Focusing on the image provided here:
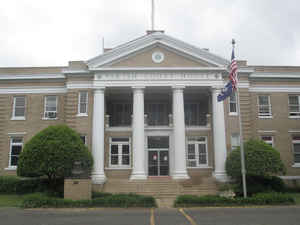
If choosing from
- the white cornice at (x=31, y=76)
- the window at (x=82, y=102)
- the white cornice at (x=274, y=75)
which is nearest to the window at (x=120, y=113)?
the window at (x=82, y=102)

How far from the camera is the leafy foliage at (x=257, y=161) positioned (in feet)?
72.0

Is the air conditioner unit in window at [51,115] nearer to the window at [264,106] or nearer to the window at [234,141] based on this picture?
the window at [234,141]

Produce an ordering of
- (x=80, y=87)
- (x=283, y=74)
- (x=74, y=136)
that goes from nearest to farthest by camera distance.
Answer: (x=74, y=136) < (x=80, y=87) < (x=283, y=74)

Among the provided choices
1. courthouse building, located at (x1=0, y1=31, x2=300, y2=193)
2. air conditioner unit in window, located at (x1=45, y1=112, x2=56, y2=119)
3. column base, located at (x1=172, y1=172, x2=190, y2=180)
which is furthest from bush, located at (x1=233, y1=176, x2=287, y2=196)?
air conditioner unit in window, located at (x1=45, y1=112, x2=56, y2=119)

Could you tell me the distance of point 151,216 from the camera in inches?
568

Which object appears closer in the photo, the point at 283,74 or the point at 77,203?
the point at 77,203

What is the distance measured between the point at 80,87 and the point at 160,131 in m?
8.11

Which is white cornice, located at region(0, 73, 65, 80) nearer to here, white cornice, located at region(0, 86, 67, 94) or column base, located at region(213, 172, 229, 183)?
white cornice, located at region(0, 86, 67, 94)

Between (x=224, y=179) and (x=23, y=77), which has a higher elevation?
(x=23, y=77)

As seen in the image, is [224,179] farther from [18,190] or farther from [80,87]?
[18,190]

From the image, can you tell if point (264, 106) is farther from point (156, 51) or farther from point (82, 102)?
point (82, 102)

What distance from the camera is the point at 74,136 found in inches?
907

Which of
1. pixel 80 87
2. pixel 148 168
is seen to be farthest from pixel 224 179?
pixel 80 87

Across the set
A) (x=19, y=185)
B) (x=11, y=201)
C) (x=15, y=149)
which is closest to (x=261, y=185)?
(x=11, y=201)
